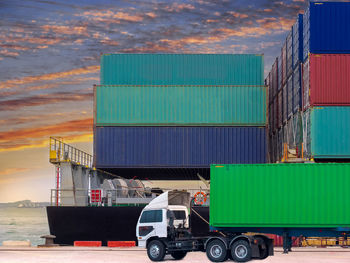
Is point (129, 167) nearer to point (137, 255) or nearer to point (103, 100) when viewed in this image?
point (103, 100)

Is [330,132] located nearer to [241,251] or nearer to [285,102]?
[285,102]

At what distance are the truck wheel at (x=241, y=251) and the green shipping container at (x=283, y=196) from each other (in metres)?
1.19

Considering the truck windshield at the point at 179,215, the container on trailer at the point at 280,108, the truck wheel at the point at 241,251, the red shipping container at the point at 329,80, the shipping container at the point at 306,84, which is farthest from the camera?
the container on trailer at the point at 280,108

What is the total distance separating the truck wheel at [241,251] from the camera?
21.2m

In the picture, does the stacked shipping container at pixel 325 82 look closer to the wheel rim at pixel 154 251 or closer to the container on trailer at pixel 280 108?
the container on trailer at pixel 280 108

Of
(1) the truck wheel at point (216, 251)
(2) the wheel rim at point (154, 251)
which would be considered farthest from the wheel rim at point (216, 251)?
(2) the wheel rim at point (154, 251)

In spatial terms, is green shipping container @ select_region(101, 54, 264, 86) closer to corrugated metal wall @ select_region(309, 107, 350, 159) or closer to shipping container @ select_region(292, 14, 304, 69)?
shipping container @ select_region(292, 14, 304, 69)

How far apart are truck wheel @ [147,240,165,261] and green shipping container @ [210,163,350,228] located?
2.39 m

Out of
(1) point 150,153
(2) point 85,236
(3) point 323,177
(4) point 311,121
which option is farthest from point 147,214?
(1) point 150,153

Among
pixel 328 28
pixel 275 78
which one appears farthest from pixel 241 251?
pixel 275 78

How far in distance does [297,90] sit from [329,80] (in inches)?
119

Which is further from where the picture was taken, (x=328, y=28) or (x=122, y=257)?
(x=328, y=28)

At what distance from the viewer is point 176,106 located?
40.2 meters

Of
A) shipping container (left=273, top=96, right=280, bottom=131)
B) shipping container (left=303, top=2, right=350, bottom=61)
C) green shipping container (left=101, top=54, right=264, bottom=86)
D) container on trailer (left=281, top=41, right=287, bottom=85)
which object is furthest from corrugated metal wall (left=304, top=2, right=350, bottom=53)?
shipping container (left=273, top=96, right=280, bottom=131)
